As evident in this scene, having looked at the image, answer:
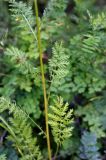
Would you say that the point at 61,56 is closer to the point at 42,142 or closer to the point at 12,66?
the point at 12,66

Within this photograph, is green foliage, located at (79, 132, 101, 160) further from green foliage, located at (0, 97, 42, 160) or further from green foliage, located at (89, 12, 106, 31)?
green foliage, located at (89, 12, 106, 31)

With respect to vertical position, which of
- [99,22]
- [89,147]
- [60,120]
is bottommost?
[89,147]

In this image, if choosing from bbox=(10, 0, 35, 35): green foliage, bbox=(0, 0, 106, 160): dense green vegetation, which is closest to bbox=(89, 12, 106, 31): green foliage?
bbox=(0, 0, 106, 160): dense green vegetation

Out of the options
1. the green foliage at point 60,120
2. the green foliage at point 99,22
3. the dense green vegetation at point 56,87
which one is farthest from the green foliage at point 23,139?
the green foliage at point 99,22

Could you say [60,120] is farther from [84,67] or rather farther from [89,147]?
[84,67]

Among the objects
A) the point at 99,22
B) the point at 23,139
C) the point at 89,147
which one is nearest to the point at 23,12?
the point at 99,22

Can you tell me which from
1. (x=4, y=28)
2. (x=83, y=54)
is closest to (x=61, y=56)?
(x=83, y=54)

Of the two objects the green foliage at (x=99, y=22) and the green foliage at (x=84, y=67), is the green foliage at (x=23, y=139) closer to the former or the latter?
the green foliage at (x=84, y=67)

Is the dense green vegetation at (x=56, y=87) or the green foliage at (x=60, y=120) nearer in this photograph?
the green foliage at (x=60, y=120)
